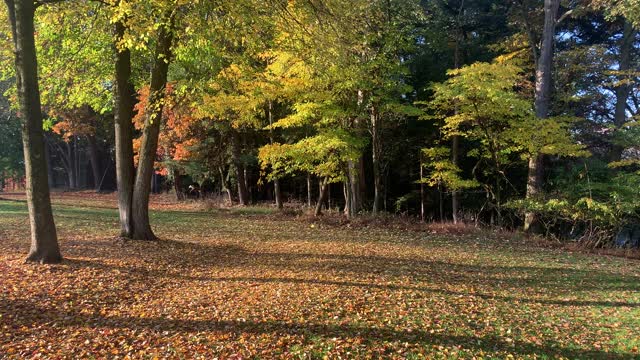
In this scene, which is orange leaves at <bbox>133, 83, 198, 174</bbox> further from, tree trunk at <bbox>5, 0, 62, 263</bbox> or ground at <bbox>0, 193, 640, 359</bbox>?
tree trunk at <bbox>5, 0, 62, 263</bbox>

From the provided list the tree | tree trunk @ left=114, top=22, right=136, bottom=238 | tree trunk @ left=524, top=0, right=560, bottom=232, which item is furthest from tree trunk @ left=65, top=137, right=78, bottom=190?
tree trunk @ left=524, top=0, right=560, bottom=232

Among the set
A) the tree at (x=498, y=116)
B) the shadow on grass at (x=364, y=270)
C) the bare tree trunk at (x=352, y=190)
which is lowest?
the shadow on grass at (x=364, y=270)

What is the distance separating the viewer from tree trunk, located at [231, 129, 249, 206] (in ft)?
71.2

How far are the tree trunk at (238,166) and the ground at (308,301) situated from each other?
418 inches

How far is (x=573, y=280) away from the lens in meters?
8.54

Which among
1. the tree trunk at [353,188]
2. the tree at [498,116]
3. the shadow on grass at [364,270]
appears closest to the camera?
the shadow on grass at [364,270]

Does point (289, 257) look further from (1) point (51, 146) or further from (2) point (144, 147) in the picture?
(1) point (51, 146)

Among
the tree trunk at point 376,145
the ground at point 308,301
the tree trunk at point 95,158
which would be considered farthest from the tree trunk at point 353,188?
the tree trunk at point 95,158

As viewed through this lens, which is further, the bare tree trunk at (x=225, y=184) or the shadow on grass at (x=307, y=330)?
the bare tree trunk at (x=225, y=184)

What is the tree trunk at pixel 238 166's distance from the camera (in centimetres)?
2171

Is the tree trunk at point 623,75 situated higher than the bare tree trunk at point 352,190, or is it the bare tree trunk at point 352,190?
the tree trunk at point 623,75

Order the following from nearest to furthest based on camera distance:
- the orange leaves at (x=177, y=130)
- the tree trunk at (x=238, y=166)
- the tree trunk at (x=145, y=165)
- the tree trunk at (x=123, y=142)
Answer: the tree trunk at (x=123, y=142)
the tree trunk at (x=145, y=165)
the orange leaves at (x=177, y=130)
the tree trunk at (x=238, y=166)

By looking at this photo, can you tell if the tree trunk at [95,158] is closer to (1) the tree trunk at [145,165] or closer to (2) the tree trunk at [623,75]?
(1) the tree trunk at [145,165]

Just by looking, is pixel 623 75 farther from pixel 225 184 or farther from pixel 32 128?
pixel 32 128
